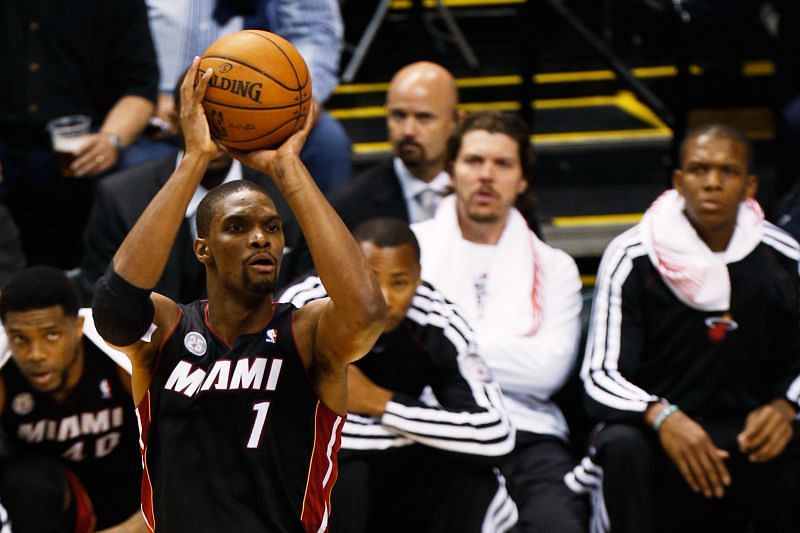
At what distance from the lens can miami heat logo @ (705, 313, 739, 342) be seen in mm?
4500

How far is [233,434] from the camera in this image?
9.93 feet

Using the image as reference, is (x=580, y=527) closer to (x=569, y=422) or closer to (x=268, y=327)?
(x=569, y=422)

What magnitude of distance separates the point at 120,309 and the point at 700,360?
232 cm

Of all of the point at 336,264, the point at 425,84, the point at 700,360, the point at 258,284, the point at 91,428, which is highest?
the point at 336,264

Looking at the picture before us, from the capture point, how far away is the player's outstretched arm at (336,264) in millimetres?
2842

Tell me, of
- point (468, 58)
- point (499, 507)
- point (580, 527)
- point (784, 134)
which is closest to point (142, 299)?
point (499, 507)

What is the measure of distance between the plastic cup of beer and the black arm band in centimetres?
230

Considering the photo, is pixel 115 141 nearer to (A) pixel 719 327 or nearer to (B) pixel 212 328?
(B) pixel 212 328

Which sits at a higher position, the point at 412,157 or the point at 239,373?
the point at 239,373

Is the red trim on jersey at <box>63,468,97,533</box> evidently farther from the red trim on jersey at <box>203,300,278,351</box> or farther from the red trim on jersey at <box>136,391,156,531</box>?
the red trim on jersey at <box>203,300,278,351</box>

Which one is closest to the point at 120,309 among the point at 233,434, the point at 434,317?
the point at 233,434

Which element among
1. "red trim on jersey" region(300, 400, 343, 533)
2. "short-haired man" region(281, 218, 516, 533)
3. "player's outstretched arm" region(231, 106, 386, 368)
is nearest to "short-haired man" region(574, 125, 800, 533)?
"short-haired man" region(281, 218, 516, 533)

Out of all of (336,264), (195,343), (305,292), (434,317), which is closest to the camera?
(336,264)

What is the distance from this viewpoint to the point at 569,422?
489cm
